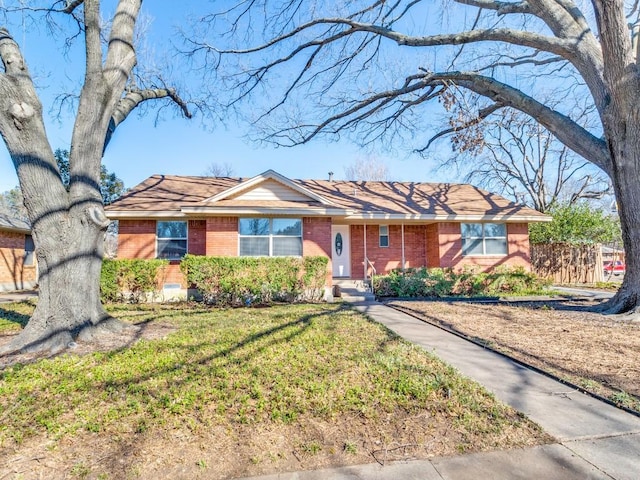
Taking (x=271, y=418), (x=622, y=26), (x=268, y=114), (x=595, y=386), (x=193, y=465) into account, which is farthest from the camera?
(x=268, y=114)

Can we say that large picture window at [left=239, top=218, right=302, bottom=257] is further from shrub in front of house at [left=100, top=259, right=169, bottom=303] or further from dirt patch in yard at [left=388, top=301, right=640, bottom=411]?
dirt patch in yard at [left=388, top=301, right=640, bottom=411]

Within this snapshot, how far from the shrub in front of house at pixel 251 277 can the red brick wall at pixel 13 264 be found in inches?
480

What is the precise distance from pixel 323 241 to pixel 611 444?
31.6 ft

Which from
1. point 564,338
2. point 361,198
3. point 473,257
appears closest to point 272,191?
point 361,198

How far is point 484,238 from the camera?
1436 centimetres

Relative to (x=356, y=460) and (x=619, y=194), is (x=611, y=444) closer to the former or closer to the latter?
(x=356, y=460)

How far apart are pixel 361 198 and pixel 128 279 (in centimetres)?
961

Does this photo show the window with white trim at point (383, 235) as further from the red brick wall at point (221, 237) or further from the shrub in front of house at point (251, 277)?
the red brick wall at point (221, 237)

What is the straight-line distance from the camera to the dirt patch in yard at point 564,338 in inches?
164

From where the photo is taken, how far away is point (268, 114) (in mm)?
11922

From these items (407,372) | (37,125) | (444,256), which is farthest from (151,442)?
(444,256)

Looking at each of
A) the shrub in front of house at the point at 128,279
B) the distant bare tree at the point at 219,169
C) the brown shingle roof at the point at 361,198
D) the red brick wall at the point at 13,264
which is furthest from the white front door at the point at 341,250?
the distant bare tree at the point at 219,169

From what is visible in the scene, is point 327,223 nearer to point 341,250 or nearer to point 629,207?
point 341,250

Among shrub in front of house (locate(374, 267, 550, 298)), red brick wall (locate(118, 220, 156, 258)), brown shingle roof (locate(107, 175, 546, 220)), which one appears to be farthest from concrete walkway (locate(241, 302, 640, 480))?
red brick wall (locate(118, 220, 156, 258))
